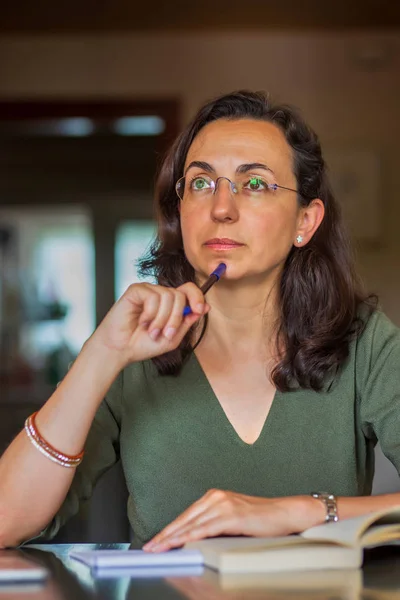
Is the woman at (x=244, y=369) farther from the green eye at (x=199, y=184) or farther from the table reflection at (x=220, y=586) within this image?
the table reflection at (x=220, y=586)

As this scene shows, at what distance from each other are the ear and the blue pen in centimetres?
24

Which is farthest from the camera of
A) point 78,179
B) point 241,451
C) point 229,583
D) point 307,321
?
point 78,179

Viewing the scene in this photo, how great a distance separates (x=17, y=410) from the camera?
18.1 feet

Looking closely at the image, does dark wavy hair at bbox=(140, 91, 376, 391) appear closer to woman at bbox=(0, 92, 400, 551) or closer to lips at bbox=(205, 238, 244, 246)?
woman at bbox=(0, 92, 400, 551)

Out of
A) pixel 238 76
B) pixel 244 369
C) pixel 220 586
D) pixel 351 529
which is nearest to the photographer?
pixel 220 586

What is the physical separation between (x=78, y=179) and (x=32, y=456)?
7434 millimetres

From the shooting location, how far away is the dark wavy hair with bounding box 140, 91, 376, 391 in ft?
5.24

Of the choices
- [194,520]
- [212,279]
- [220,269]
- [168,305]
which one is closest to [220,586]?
[194,520]

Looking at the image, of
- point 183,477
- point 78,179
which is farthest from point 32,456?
point 78,179

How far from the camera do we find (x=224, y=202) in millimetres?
1490

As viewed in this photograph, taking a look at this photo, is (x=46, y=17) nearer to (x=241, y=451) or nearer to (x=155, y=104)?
(x=155, y=104)

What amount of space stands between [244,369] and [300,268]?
0.76 feet

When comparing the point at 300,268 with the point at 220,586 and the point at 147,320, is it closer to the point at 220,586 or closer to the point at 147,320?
the point at 147,320

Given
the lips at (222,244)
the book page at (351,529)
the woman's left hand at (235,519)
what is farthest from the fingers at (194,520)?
the lips at (222,244)
